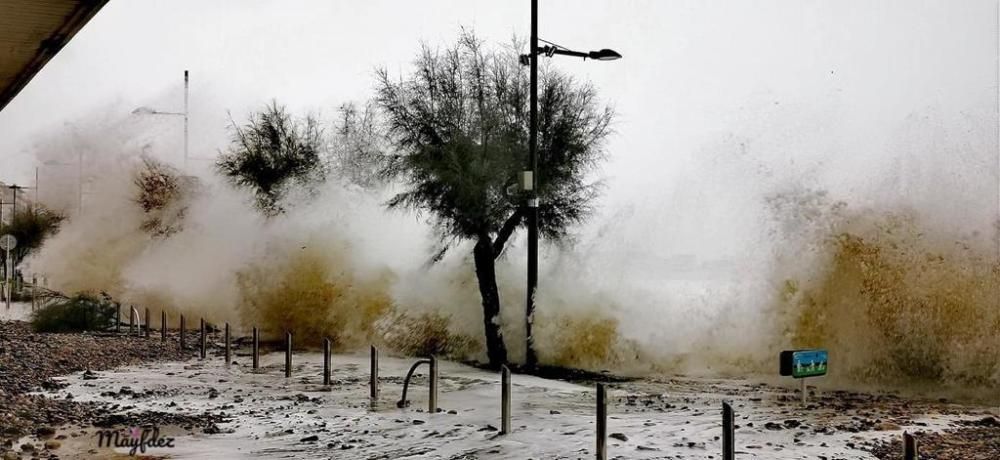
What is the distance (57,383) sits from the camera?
16.5 m

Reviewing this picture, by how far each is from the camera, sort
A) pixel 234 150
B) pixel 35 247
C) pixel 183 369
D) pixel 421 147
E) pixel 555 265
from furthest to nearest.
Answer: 1. pixel 35 247
2. pixel 234 150
3. pixel 555 265
4. pixel 421 147
5. pixel 183 369

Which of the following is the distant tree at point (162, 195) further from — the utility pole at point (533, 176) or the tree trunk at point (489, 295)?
the utility pole at point (533, 176)

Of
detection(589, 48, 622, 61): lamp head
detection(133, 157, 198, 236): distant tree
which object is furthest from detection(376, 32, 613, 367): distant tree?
detection(133, 157, 198, 236): distant tree

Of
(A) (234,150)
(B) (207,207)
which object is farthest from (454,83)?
(B) (207,207)

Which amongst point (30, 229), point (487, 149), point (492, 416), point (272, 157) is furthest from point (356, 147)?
point (30, 229)

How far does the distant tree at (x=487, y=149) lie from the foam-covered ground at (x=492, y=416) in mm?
3461

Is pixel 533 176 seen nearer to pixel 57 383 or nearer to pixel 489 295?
pixel 489 295

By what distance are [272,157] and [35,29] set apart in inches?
891

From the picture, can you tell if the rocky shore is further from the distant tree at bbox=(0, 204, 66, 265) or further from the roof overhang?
the distant tree at bbox=(0, 204, 66, 265)

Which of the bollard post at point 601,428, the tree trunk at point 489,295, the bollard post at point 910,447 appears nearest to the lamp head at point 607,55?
the tree trunk at point 489,295

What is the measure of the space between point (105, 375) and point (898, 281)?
1429 centimetres

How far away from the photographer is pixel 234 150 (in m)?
33.5

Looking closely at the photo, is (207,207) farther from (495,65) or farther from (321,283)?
(495,65)

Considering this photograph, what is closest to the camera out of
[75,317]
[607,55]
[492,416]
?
[492,416]
